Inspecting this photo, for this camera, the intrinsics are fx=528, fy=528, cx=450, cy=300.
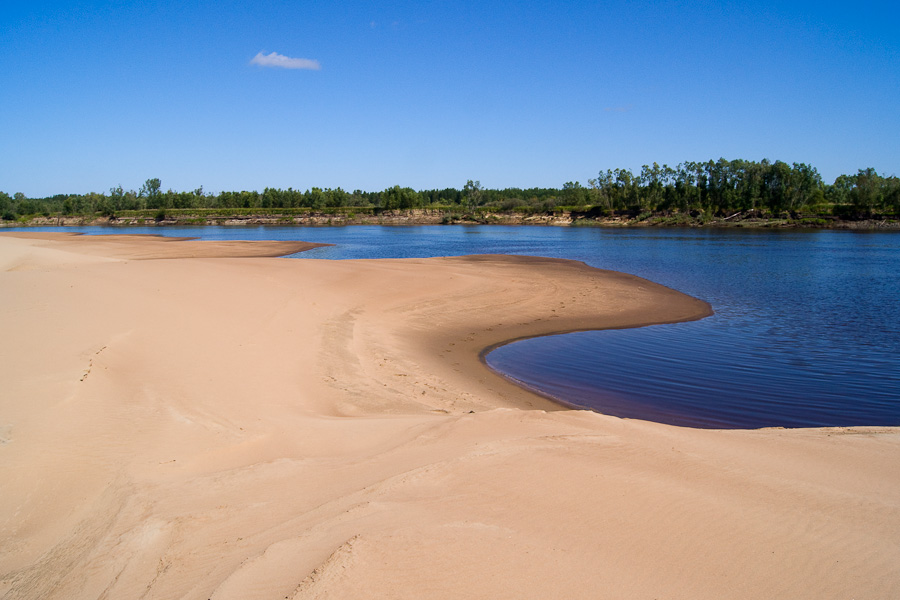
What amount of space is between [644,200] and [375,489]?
341 ft

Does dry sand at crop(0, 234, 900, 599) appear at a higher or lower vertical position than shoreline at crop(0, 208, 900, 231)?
lower

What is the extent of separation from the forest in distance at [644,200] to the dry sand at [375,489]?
84.7 metres

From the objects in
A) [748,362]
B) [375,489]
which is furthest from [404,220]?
[375,489]

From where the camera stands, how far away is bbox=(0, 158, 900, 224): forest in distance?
7794cm

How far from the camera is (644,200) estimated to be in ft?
325

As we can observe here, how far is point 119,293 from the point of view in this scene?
13.3 metres

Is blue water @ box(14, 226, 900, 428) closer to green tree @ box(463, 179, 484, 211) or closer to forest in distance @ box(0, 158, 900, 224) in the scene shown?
forest in distance @ box(0, 158, 900, 224)

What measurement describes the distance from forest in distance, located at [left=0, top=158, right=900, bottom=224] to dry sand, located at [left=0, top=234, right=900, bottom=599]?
8472 centimetres

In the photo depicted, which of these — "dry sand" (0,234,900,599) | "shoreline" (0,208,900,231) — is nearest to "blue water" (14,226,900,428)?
"dry sand" (0,234,900,599)

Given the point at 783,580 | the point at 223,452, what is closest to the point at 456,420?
the point at 223,452

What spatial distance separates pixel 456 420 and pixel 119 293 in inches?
434

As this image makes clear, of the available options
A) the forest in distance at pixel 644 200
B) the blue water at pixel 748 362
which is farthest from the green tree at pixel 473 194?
the blue water at pixel 748 362

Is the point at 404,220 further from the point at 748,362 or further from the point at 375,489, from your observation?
the point at 375,489

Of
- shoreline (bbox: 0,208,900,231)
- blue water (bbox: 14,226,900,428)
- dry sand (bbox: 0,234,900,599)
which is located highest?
shoreline (bbox: 0,208,900,231)
